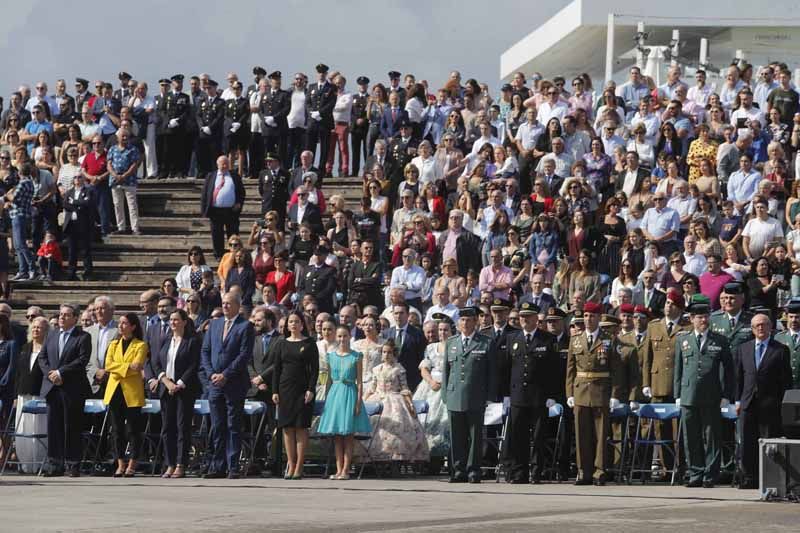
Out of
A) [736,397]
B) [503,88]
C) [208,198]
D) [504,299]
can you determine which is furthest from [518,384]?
[503,88]

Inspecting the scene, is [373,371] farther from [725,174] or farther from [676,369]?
[725,174]

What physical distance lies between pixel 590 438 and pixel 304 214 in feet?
27.6

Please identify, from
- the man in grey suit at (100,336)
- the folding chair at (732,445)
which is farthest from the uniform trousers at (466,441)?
the man in grey suit at (100,336)

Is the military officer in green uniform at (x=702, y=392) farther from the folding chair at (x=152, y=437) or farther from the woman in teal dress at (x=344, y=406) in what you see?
the folding chair at (x=152, y=437)

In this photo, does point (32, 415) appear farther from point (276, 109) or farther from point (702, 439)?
point (276, 109)

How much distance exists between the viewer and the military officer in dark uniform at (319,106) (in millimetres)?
27031

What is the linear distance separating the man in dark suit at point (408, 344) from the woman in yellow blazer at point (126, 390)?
9.87 ft

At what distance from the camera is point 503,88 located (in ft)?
91.1

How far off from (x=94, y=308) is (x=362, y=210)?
19.2 ft

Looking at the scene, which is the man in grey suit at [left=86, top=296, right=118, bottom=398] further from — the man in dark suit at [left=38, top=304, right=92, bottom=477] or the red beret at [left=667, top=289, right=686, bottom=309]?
the red beret at [left=667, top=289, right=686, bottom=309]

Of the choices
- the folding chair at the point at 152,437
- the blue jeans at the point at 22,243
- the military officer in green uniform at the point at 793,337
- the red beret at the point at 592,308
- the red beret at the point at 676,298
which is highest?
the blue jeans at the point at 22,243

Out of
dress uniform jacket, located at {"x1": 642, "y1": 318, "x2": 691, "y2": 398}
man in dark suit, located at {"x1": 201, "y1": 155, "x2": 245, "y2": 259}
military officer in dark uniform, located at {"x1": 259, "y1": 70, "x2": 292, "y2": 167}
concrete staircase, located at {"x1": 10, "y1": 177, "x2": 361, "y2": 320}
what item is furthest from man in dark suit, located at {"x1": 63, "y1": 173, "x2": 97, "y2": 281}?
dress uniform jacket, located at {"x1": 642, "y1": 318, "x2": 691, "y2": 398}

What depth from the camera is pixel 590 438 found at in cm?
1725

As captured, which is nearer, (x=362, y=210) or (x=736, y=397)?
(x=736, y=397)
